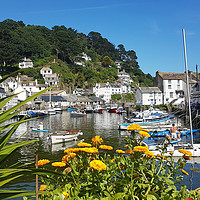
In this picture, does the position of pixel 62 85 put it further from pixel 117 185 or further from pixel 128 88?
pixel 117 185

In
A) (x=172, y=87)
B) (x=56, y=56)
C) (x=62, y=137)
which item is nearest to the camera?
Answer: (x=62, y=137)

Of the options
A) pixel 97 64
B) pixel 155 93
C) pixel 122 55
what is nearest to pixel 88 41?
pixel 122 55

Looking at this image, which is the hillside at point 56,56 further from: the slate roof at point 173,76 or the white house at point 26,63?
the slate roof at point 173,76

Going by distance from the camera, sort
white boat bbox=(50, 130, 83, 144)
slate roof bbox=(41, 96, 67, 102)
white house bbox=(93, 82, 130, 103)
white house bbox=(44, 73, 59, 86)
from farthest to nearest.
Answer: white house bbox=(93, 82, 130, 103), white house bbox=(44, 73, 59, 86), slate roof bbox=(41, 96, 67, 102), white boat bbox=(50, 130, 83, 144)

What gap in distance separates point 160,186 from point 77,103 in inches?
3515

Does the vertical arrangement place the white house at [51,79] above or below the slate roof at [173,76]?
above

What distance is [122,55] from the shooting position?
18588 centimetres

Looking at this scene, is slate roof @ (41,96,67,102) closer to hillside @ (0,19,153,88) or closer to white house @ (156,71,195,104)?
hillside @ (0,19,153,88)

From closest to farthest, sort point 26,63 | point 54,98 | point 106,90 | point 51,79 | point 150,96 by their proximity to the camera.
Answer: point 150,96 < point 54,98 < point 51,79 < point 26,63 < point 106,90

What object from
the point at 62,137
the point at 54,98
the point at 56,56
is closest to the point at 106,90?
the point at 56,56

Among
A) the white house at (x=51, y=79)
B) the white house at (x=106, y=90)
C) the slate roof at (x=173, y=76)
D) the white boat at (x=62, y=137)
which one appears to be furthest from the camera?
the white house at (x=106, y=90)

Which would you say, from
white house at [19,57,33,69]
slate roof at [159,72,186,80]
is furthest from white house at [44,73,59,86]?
slate roof at [159,72,186,80]

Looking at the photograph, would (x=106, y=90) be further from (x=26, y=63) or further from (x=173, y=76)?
(x=173, y=76)

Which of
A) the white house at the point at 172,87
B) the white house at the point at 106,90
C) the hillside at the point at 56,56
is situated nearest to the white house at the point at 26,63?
the hillside at the point at 56,56
